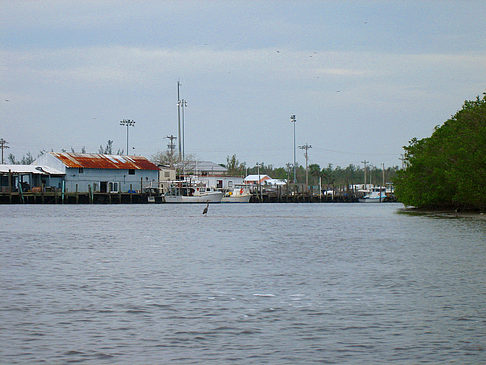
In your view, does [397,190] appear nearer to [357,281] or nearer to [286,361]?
[357,281]

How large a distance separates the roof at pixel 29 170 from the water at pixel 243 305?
3304 inches

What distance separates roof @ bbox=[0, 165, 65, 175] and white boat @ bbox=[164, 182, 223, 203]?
59.3ft

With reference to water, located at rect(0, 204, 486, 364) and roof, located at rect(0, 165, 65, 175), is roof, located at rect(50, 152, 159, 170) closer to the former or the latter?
roof, located at rect(0, 165, 65, 175)

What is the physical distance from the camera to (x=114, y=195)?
4491 inches

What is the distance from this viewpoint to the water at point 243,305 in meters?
11.1

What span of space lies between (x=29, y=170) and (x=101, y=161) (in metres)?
12.8

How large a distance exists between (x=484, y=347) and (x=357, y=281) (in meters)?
7.92

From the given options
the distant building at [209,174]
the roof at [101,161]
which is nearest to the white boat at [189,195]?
the roof at [101,161]

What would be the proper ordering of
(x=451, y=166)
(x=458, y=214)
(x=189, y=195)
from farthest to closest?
(x=189, y=195) < (x=458, y=214) < (x=451, y=166)

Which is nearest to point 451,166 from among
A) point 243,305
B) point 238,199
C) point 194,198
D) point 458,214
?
point 458,214

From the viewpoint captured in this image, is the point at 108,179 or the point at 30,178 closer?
the point at 30,178

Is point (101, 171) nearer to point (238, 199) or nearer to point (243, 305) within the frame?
point (238, 199)

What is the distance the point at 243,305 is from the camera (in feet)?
49.9

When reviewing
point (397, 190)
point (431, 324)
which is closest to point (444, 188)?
point (397, 190)
